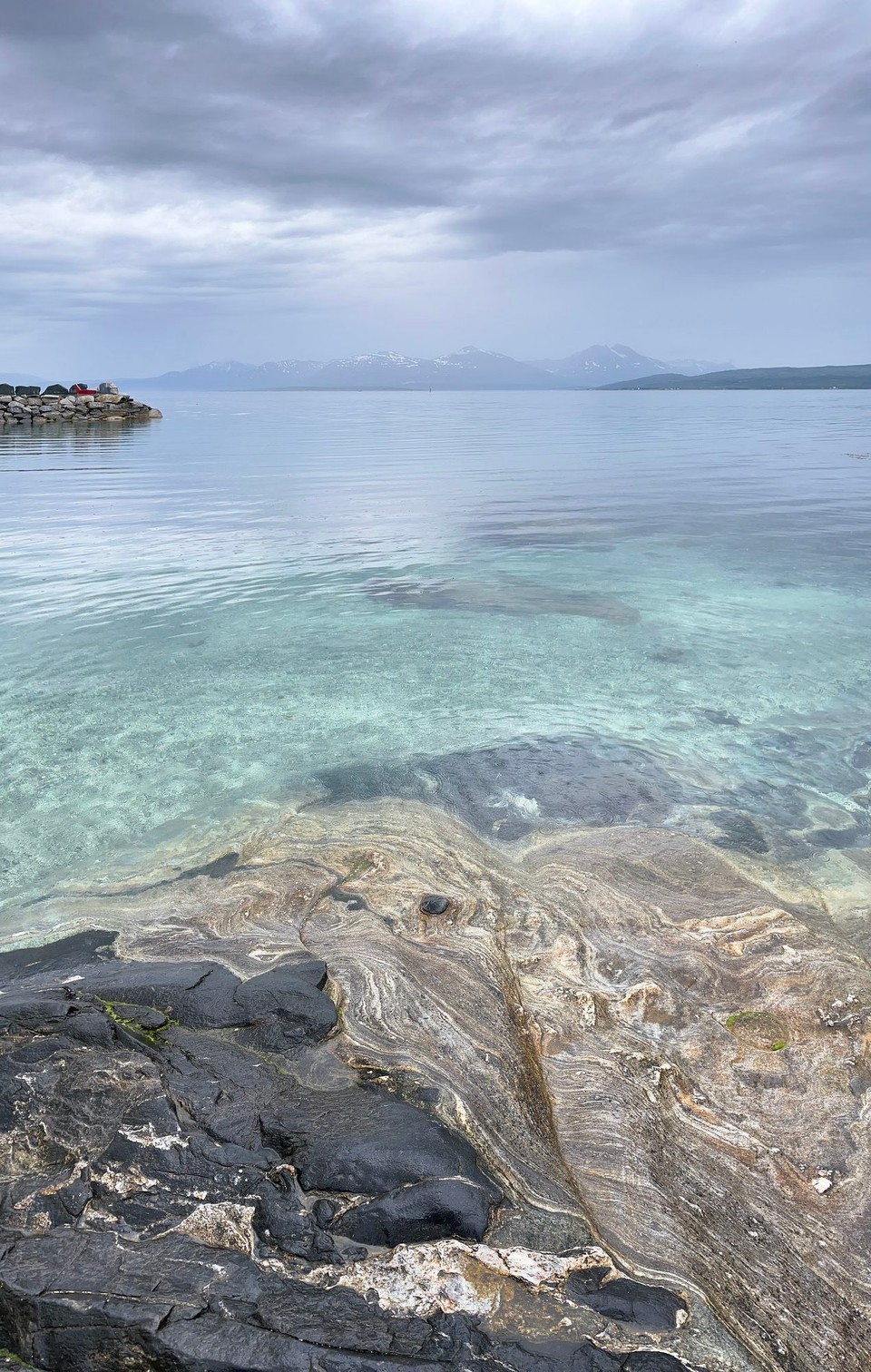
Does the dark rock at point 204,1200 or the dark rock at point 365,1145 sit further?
the dark rock at point 365,1145

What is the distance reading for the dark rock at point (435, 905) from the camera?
7098mm

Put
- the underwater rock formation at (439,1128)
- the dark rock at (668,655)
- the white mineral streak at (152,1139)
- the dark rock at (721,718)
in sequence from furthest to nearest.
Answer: the dark rock at (668,655) < the dark rock at (721,718) < the white mineral streak at (152,1139) < the underwater rock formation at (439,1128)

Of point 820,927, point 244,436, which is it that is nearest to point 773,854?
point 820,927

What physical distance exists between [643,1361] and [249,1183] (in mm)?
1875

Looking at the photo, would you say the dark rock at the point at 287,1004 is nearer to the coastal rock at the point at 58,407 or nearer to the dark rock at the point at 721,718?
the dark rock at the point at 721,718

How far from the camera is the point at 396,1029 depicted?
18.4ft

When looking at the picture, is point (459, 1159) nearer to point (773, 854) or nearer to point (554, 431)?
point (773, 854)

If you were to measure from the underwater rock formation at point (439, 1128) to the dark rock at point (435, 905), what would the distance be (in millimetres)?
25

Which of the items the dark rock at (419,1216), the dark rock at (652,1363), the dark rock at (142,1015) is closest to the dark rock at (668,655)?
the dark rock at (142,1015)

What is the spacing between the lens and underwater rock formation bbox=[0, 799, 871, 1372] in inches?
131

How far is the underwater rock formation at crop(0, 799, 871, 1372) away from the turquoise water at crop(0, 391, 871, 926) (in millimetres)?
1956

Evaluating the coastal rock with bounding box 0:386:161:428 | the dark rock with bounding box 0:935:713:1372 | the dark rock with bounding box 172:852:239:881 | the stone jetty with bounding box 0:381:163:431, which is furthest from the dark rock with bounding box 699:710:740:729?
the coastal rock with bounding box 0:386:161:428

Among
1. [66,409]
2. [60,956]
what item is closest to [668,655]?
[60,956]

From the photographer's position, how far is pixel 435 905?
23.5 ft
